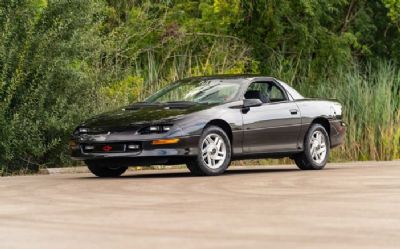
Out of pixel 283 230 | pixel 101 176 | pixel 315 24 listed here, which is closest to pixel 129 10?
pixel 315 24

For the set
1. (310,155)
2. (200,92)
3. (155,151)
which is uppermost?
(200,92)

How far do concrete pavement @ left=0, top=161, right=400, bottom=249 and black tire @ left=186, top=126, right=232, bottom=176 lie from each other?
0.65 ft

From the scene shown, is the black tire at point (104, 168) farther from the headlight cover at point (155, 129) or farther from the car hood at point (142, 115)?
the headlight cover at point (155, 129)

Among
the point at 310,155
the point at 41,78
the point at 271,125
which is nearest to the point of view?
→ the point at 271,125

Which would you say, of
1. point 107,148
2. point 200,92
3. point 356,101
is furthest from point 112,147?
point 356,101

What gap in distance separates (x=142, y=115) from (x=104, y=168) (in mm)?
1232

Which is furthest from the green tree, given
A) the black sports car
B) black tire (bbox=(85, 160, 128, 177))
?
the black sports car

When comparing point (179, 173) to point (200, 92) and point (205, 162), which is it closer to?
point (200, 92)

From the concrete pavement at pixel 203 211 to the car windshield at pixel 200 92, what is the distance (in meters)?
1.19

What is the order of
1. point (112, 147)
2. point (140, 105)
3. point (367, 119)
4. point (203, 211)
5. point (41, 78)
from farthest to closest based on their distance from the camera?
point (367, 119) → point (41, 78) → point (140, 105) → point (112, 147) → point (203, 211)

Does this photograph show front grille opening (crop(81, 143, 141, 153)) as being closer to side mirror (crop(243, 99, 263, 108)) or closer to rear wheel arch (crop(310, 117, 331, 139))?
side mirror (crop(243, 99, 263, 108))

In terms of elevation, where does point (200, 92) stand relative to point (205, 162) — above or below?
above

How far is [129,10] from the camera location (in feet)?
98.6

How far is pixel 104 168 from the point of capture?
18.2 m
